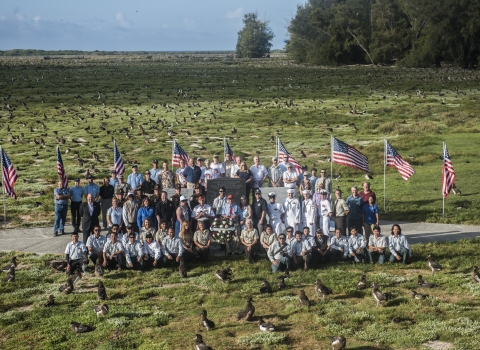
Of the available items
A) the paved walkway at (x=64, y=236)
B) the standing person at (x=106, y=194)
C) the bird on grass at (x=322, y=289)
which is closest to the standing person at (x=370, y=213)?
the paved walkway at (x=64, y=236)

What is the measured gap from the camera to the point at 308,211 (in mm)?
18422

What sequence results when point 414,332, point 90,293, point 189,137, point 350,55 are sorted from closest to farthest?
point 414,332 < point 90,293 < point 189,137 < point 350,55

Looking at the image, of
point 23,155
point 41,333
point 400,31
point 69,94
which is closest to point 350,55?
point 400,31

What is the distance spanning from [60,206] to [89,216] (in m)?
1.99

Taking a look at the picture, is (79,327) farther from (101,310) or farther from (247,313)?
(247,313)

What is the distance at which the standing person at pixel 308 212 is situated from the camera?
18375mm

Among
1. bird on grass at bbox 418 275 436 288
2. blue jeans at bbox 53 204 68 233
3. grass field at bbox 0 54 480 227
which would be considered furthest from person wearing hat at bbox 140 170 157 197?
bird on grass at bbox 418 275 436 288

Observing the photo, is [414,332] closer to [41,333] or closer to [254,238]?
[254,238]

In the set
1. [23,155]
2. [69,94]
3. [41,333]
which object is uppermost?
[69,94]

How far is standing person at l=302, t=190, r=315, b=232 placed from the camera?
18.4 meters

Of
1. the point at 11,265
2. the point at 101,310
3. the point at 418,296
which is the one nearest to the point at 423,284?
the point at 418,296

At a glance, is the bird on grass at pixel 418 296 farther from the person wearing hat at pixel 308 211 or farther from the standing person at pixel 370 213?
the person wearing hat at pixel 308 211

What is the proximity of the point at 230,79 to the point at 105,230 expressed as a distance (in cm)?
6718

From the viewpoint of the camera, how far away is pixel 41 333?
1337cm
